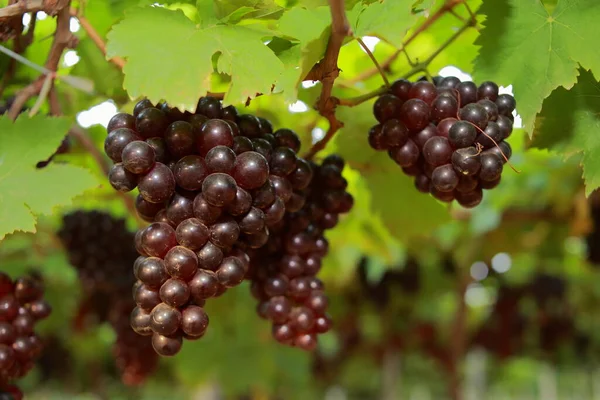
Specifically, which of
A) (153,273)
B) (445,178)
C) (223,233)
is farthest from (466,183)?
(153,273)

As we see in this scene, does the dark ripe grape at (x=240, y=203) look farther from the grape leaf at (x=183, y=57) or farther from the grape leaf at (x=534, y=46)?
the grape leaf at (x=534, y=46)

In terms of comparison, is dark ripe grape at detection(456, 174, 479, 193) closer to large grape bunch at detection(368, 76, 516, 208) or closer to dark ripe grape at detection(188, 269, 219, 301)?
large grape bunch at detection(368, 76, 516, 208)

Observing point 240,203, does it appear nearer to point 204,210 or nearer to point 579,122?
point 204,210

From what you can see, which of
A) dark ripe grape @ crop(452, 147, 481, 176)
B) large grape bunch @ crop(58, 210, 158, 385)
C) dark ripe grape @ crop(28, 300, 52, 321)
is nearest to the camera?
dark ripe grape @ crop(452, 147, 481, 176)

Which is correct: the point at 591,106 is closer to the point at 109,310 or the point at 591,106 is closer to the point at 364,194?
the point at 364,194

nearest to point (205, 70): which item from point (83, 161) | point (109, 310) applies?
point (83, 161)

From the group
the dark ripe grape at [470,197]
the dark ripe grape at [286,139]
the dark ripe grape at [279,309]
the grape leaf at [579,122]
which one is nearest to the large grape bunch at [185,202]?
the dark ripe grape at [286,139]

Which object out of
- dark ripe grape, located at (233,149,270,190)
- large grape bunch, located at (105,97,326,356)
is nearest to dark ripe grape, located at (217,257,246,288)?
large grape bunch, located at (105,97,326,356)
